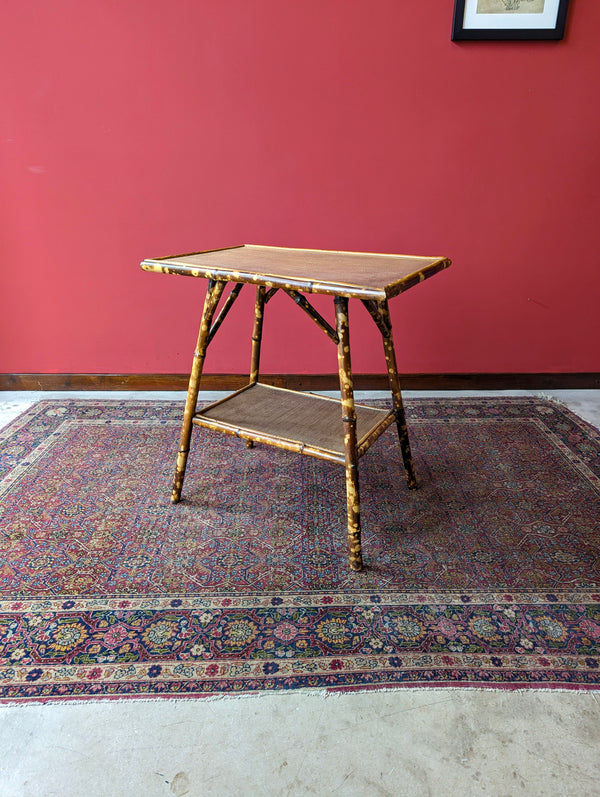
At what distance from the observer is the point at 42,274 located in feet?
9.11

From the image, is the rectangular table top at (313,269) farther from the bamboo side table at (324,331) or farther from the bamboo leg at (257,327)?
the bamboo leg at (257,327)

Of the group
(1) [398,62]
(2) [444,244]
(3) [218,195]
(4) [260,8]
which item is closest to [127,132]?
(3) [218,195]

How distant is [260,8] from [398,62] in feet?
2.13

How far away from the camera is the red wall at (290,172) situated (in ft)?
8.02

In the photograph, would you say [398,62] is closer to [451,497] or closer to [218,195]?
[218,195]

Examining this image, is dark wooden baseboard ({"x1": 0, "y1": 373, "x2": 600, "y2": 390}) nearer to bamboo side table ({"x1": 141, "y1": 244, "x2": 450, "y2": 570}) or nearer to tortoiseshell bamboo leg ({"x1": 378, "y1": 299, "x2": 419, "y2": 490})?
bamboo side table ({"x1": 141, "y1": 244, "x2": 450, "y2": 570})

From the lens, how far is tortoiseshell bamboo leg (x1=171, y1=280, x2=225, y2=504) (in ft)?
5.60

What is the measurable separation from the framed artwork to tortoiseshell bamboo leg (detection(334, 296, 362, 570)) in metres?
1.73

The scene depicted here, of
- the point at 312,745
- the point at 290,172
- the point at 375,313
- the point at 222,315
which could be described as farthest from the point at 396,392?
the point at 290,172

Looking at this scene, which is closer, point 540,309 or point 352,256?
point 352,256

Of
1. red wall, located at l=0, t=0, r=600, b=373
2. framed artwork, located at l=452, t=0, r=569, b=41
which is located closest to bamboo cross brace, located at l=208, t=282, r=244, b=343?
red wall, located at l=0, t=0, r=600, b=373

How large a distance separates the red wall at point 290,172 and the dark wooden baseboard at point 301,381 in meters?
0.05

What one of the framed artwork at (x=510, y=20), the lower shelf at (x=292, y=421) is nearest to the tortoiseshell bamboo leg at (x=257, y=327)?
the lower shelf at (x=292, y=421)

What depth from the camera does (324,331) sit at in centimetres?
172
